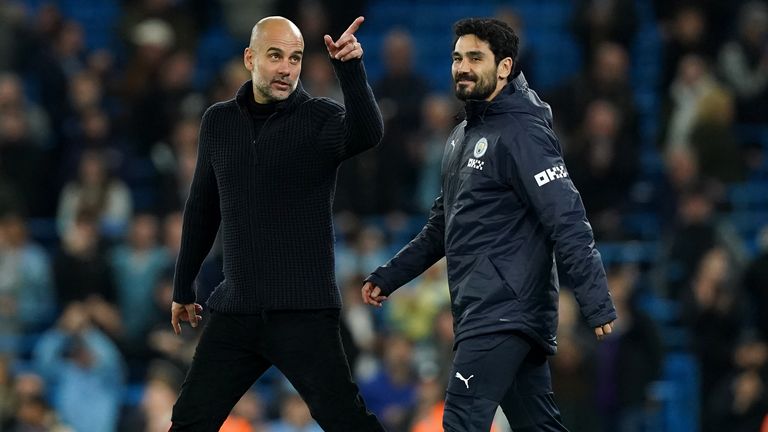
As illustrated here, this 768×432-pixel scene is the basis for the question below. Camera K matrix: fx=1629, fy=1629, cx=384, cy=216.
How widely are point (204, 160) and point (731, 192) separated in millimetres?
8271

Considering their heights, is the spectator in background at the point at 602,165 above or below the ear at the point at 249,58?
below

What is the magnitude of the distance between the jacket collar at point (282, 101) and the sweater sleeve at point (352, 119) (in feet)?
0.57

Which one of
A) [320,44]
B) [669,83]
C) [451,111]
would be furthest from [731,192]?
[320,44]

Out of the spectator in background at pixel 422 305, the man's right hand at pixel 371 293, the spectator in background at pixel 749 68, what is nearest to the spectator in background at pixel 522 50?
the spectator in background at pixel 749 68

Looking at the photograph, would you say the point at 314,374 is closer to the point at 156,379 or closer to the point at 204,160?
the point at 204,160

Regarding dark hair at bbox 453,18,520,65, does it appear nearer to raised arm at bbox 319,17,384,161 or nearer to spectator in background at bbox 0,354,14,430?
raised arm at bbox 319,17,384,161

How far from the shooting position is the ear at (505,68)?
681 centimetres

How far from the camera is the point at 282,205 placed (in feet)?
22.1

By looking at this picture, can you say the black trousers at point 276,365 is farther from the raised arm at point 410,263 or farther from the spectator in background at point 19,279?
the spectator in background at point 19,279

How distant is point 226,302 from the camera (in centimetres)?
678

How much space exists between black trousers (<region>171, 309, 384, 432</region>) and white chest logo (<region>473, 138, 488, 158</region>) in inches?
35.0

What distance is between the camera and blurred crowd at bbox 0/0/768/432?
11.9 m

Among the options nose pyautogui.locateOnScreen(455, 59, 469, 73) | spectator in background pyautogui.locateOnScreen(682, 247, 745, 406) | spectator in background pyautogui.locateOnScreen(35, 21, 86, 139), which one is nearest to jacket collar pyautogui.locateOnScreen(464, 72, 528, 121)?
nose pyautogui.locateOnScreen(455, 59, 469, 73)

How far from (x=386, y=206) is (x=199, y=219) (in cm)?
716
